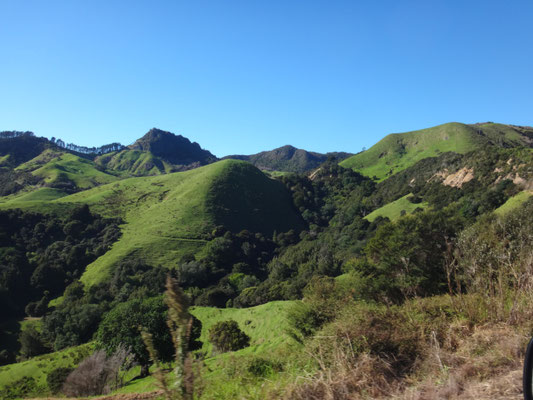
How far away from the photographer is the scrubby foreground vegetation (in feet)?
14.1

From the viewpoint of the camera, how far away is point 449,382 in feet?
11.9

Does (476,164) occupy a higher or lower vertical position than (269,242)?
higher

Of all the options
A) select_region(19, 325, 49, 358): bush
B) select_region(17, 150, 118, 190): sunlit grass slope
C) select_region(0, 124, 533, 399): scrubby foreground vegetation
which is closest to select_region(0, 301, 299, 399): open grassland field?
select_region(0, 124, 533, 399): scrubby foreground vegetation

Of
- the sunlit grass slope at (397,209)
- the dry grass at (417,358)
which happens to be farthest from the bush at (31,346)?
the sunlit grass slope at (397,209)

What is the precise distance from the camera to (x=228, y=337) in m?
28.1

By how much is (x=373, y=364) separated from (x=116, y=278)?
202 ft

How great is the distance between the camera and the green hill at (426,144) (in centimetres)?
12325

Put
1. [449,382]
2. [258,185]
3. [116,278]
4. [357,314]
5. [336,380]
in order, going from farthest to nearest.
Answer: [258,185]
[116,278]
[357,314]
[336,380]
[449,382]

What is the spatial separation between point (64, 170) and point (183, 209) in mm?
97823

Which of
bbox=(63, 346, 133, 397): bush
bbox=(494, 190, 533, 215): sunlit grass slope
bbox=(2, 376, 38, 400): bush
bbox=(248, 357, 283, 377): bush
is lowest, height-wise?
bbox=(2, 376, 38, 400): bush

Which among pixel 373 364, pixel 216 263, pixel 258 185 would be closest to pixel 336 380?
pixel 373 364

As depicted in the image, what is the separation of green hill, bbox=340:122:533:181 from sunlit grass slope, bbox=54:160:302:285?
4946 centimetres

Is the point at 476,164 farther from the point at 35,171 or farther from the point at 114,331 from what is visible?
the point at 35,171

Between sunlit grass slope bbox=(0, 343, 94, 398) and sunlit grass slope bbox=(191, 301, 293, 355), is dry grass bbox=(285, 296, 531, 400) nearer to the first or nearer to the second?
sunlit grass slope bbox=(191, 301, 293, 355)
